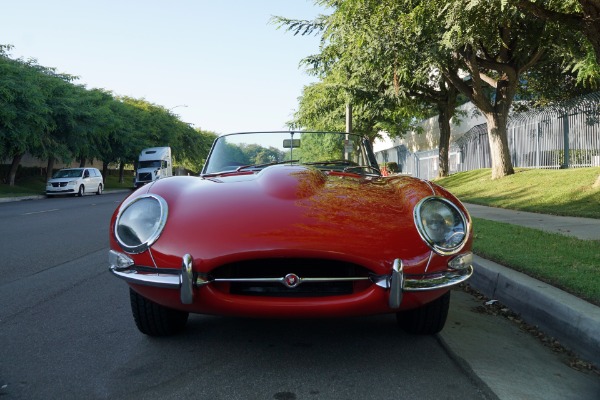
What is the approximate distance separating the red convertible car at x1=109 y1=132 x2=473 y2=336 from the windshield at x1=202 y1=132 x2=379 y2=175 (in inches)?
42.8

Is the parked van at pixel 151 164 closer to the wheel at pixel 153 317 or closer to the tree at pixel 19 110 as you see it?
the tree at pixel 19 110

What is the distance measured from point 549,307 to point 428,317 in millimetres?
948

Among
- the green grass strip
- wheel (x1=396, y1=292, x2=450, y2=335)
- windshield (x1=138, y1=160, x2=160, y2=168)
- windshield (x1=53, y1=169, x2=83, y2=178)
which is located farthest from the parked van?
wheel (x1=396, y1=292, x2=450, y2=335)

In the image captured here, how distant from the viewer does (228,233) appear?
292 cm

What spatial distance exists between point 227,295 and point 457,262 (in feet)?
4.25

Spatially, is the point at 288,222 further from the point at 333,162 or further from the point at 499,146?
the point at 499,146

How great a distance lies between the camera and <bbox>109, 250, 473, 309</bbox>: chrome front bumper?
285cm

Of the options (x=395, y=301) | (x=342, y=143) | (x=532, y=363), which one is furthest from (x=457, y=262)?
(x=342, y=143)

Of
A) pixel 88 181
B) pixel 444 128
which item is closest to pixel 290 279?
pixel 444 128

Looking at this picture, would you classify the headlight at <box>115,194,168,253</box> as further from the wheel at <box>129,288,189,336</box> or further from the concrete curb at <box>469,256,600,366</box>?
the concrete curb at <box>469,256,600,366</box>

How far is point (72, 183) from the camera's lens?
28.9 meters

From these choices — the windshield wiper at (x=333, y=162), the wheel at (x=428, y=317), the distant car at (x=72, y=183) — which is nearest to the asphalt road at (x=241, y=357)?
the wheel at (x=428, y=317)

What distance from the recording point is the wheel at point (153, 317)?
3.38 m

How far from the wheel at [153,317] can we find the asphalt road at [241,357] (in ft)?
0.24
